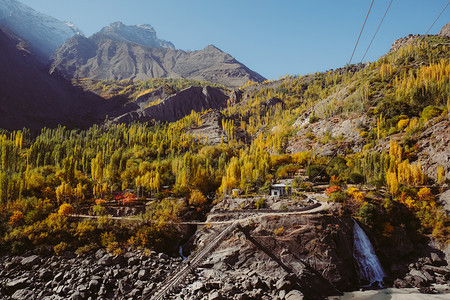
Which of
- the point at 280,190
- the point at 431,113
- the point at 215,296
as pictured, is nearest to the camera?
the point at 215,296

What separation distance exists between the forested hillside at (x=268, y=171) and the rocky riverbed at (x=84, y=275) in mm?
2663

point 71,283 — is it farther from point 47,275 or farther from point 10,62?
point 10,62

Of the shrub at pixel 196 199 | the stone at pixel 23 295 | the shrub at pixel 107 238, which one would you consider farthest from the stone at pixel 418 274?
the stone at pixel 23 295

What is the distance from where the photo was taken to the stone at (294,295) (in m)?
25.5

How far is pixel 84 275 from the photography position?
29.4m

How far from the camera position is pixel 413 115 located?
236ft

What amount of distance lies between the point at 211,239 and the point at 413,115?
6959cm

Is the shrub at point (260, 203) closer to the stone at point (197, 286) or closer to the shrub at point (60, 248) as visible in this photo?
the stone at point (197, 286)

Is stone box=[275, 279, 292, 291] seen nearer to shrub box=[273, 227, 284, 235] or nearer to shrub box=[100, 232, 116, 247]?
shrub box=[273, 227, 284, 235]

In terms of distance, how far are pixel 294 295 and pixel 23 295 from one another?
28.3 metres

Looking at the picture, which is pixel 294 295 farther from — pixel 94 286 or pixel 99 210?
pixel 99 210

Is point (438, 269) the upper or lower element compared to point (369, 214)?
lower

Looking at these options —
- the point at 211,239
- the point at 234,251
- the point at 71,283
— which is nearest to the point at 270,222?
the point at 234,251

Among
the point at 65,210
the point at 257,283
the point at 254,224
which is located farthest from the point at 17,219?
the point at 257,283
